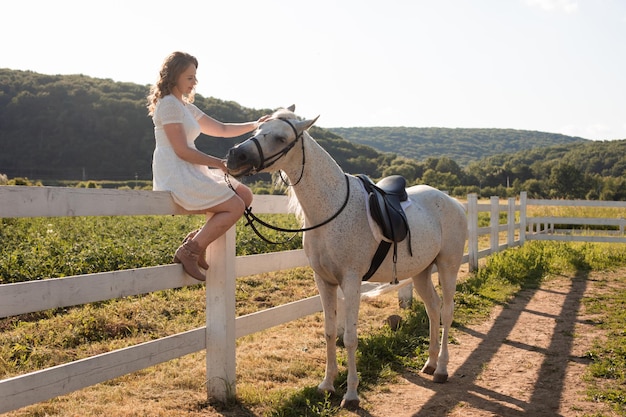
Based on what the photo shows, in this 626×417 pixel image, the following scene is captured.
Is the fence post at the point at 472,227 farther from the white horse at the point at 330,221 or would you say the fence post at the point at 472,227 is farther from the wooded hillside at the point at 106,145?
the wooded hillside at the point at 106,145

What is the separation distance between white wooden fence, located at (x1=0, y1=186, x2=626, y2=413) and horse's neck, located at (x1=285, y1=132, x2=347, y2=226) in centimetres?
60

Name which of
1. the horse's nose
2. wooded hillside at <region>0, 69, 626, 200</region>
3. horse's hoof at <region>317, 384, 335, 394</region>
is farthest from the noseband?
wooded hillside at <region>0, 69, 626, 200</region>

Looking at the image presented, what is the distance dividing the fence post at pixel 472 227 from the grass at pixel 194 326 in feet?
1.71

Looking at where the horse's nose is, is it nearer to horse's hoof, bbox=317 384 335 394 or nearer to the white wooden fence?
the white wooden fence

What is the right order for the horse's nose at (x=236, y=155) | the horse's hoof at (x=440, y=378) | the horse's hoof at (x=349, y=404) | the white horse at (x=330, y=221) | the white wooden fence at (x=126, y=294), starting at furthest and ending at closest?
the horse's hoof at (x=440, y=378) < the horse's hoof at (x=349, y=404) < the white horse at (x=330, y=221) < the horse's nose at (x=236, y=155) < the white wooden fence at (x=126, y=294)

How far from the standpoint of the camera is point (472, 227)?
1023 centimetres

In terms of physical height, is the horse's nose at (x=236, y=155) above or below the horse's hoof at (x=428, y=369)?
above

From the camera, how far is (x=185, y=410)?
3.87 meters

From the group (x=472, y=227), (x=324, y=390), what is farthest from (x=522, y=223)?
(x=324, y=390)

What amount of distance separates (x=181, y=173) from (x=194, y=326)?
3.00 m

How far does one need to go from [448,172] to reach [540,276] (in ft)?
284

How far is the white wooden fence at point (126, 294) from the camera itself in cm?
271

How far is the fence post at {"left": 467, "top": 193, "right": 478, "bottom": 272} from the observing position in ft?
33.2

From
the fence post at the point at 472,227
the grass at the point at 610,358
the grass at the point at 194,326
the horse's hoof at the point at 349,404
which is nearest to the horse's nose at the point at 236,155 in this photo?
the grass at the point at 194,326
